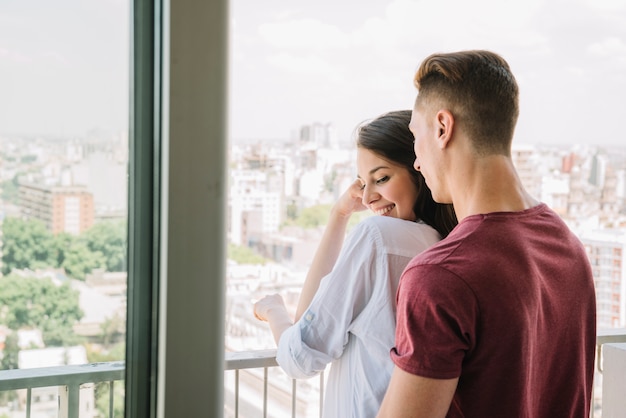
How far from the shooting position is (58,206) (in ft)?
3.00

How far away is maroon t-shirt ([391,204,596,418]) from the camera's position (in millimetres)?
880

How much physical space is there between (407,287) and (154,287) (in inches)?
13.6

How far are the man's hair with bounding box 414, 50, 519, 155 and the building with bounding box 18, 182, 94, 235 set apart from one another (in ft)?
1.70

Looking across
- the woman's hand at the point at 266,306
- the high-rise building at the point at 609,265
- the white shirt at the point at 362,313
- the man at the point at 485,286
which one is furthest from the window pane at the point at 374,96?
the man at the point at 485,286

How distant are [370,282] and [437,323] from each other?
0.99 ft

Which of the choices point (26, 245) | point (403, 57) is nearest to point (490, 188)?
point (26, 245)

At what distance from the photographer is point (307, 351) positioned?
1.20 metres

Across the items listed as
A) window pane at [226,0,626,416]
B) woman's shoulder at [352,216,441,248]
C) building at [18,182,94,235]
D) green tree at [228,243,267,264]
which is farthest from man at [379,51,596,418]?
green tree at [228,243,267,264]

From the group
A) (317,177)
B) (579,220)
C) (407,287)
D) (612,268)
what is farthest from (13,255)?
(579,220)

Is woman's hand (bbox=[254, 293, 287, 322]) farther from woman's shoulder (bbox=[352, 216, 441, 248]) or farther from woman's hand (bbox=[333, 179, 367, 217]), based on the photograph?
woman's shoulder (bbox=[352, 216, 441, 248])

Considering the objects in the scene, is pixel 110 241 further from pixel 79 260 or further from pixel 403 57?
pixel 403 57

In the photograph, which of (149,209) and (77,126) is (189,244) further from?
(77,126)

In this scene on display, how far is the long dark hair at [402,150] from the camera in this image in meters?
1.27

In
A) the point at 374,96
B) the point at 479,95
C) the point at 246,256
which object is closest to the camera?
the point at 479,95
